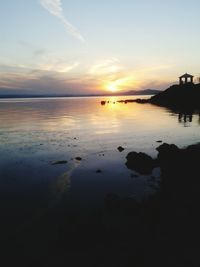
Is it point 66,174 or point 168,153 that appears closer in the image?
point 66,174

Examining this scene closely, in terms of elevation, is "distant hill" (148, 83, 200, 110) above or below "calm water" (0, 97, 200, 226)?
above

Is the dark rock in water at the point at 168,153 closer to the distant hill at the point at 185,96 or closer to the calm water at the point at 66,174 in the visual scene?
the calm water at the point at 66,174

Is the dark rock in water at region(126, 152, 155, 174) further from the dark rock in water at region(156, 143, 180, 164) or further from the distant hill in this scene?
the distant hill

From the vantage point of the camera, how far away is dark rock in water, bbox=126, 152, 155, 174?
86.3 feet

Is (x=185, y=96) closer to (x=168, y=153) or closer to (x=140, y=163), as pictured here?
(x=168, y=153)

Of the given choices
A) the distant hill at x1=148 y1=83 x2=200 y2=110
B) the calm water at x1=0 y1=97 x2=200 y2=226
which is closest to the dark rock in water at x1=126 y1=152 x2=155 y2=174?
the calm water at x1=0 y1=97 x2=200 y2=226

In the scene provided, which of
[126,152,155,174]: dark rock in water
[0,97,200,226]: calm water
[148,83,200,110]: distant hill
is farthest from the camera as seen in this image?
[148,83,200,110]: distant hill

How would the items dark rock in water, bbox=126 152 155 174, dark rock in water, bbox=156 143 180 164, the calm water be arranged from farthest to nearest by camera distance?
dark rock in water, bbox=156 143 180 164 → dark rock in water, bbox=126 152 155 174 → the calm water

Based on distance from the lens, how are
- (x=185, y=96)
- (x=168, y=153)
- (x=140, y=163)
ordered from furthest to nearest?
(x=185, y=96)
(x=168, y=153)
(x=140, y=163)

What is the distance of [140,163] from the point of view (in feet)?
89.7

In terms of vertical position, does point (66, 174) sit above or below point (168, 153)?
below

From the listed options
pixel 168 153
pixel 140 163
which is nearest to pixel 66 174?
pixel 140 163

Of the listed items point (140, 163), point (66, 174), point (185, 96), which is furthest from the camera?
point (185, 96)

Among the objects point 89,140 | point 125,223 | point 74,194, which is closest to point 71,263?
point 125,223
